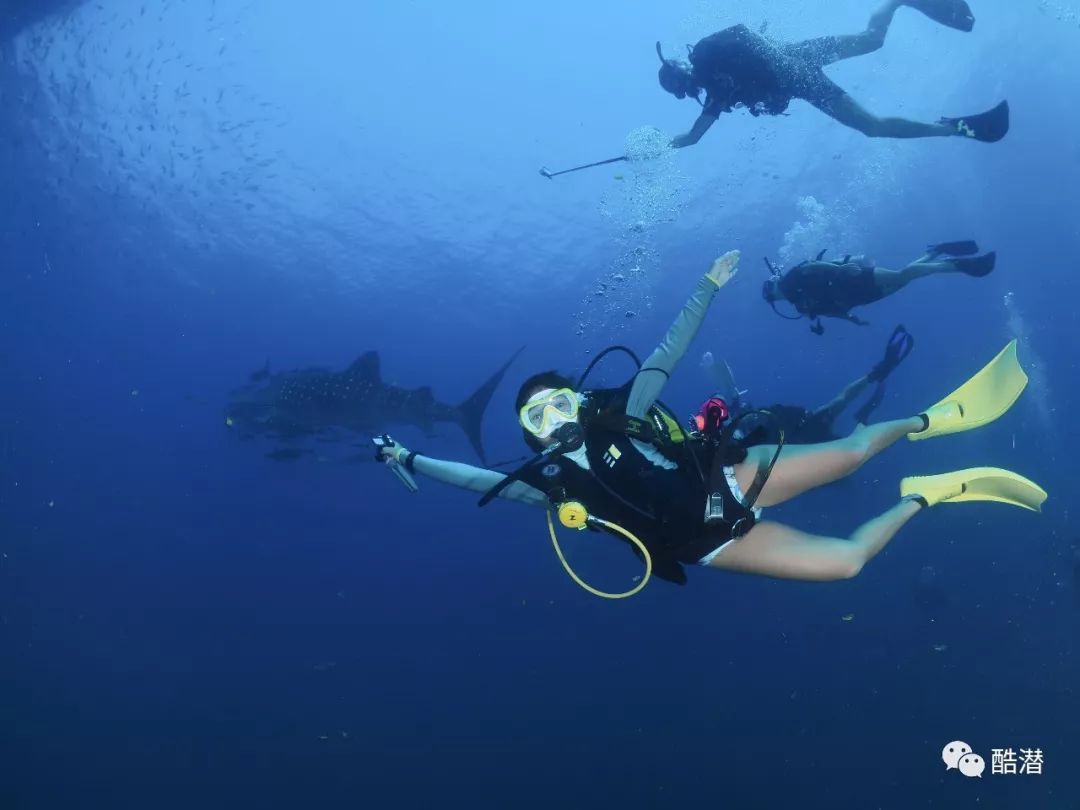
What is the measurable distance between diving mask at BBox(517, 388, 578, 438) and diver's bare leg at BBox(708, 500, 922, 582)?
1.69 meters

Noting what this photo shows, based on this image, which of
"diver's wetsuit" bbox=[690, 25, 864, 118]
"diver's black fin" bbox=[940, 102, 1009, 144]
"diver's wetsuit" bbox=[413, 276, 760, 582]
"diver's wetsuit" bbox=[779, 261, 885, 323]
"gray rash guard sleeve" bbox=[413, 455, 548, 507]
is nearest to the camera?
"diver's wetsuit" bbox=[413, 276, 760, 582]

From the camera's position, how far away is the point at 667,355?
4766 mm

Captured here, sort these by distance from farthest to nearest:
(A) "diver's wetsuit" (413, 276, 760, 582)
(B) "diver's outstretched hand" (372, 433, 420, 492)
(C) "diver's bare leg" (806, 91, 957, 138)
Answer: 1. (C) "diver's bare leg" (806, 91, 957, 138)
2. (B) "diver's outstretched hand" (372, 433, 420, 492)
3. (A) "diver's wetsuit" (413, 276, 760, 582)

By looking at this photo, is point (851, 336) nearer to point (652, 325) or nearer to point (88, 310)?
point (652, 325)

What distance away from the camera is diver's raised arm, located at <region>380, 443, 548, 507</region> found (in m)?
5.55

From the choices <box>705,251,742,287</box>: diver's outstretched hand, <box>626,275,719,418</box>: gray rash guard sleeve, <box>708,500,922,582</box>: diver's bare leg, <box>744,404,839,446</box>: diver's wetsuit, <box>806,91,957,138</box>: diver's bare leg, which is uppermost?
<box>806,91,957,138</box>: diver's bare leg

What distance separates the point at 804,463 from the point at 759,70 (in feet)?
21.6

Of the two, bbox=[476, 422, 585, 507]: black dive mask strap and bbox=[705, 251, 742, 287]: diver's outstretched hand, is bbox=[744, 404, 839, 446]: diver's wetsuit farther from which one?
bbox=[476, 422, 585, 507]: black dive mask strap

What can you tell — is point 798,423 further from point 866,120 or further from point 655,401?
point 655,401

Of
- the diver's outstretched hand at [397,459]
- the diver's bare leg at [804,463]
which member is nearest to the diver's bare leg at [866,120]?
the diver's bare leg at [804,463]

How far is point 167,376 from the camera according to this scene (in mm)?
31203

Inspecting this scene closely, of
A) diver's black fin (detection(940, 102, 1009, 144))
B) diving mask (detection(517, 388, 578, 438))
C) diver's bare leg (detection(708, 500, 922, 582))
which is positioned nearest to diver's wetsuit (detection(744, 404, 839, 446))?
diver's bare leg (detection(708, 500, 922, 582))

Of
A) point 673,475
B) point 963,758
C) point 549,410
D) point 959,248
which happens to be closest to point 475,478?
point 549,410

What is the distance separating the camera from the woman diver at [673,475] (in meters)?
4.27
